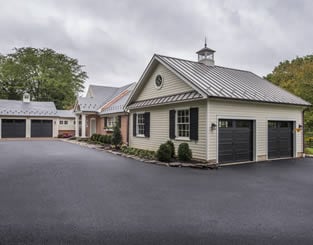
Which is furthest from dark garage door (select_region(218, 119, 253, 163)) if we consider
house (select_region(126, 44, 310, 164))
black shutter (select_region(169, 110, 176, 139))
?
black shutter (select_region(169, 110, 176, 139))

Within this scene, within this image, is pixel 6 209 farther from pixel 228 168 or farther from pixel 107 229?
pixel 228 168

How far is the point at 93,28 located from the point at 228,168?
11913mm

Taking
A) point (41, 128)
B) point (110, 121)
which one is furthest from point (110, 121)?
point (41, 128)

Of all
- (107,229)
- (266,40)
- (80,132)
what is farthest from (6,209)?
(80,132)

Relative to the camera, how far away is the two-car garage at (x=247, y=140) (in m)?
10.0

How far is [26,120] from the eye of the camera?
2623 cm

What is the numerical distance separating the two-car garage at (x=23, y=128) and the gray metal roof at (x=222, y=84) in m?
20.2

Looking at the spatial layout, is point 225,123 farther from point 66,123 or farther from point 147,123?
point 66,123

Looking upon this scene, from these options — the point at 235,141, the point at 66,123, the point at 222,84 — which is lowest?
the point at 235,141

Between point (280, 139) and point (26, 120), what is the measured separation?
25.8m

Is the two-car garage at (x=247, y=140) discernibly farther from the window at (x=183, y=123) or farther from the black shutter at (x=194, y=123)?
the window at (x=183, y=123)

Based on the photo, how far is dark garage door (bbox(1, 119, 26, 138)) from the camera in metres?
25.2

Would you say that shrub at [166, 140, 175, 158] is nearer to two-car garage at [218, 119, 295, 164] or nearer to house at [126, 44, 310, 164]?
house at [126, 44, 310, 164]

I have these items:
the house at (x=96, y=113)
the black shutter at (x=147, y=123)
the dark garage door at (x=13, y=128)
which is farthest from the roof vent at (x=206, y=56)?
the dark garage door at (x=13, y=128)
